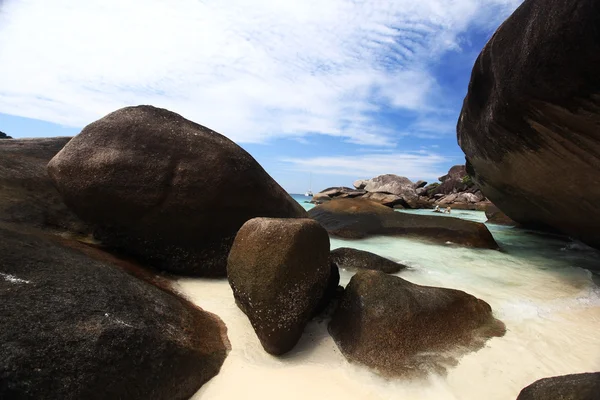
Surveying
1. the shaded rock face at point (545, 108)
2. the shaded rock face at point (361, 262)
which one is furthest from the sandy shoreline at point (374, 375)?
the shaded rock face at point (545, 108)

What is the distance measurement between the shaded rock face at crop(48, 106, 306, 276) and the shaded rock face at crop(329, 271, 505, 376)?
6.69 feet

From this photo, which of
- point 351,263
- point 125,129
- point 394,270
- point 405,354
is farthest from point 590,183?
point 125,129

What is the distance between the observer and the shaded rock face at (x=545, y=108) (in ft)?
11.2

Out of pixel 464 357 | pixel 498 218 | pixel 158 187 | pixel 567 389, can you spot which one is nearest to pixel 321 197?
pixel 498 218

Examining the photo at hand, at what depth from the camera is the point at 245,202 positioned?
4633 millimetres

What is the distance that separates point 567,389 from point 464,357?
3.23 ft

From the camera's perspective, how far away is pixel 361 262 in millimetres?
5930

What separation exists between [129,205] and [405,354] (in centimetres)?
369

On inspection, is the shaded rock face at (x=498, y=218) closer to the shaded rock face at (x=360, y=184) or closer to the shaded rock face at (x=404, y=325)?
the shaded rock face at (x=404, y=325)

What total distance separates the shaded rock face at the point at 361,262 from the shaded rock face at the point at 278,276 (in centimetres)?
265

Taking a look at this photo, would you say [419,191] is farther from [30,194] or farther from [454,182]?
[30,194]

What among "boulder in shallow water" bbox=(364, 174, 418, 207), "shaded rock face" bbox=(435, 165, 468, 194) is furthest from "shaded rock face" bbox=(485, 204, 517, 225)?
"shaded rock face" bbox=(435, 165, 468, 194)

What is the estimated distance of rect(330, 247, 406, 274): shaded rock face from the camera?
19.2 feet

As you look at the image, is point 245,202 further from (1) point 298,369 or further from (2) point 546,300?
(2) point 546,300
